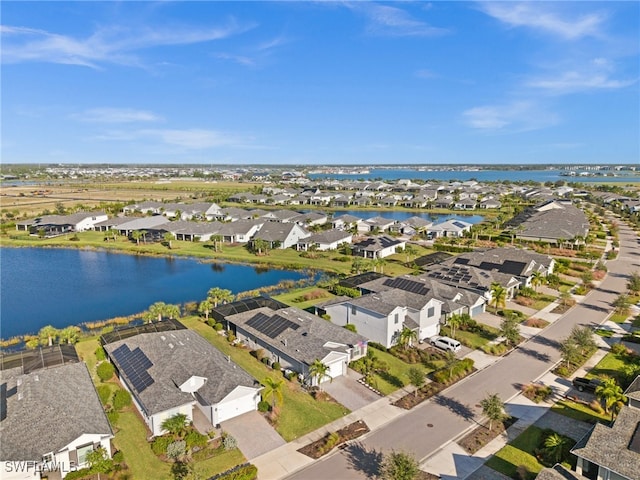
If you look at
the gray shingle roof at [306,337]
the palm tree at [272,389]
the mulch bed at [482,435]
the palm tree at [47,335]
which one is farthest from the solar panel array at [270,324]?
the palm tree at [47,335]

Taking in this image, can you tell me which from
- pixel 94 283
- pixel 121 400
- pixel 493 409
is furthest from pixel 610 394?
pixel 94 283


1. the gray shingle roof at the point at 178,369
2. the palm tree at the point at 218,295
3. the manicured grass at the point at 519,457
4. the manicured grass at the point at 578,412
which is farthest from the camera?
the palm tree at the point at 218,295

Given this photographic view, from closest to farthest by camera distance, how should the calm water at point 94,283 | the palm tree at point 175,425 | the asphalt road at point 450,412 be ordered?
the asphalt road at point 450,412
the palm tree at point 175,425
the calm water at point 94,283

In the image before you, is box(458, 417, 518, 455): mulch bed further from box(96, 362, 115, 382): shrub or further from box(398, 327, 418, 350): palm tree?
box(96, 362, 115, 382): shrub

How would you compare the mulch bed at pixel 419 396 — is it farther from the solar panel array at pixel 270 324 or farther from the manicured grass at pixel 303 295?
the manicured grass at pixel 303 295

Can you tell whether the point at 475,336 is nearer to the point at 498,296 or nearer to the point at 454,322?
the point at 454,322
